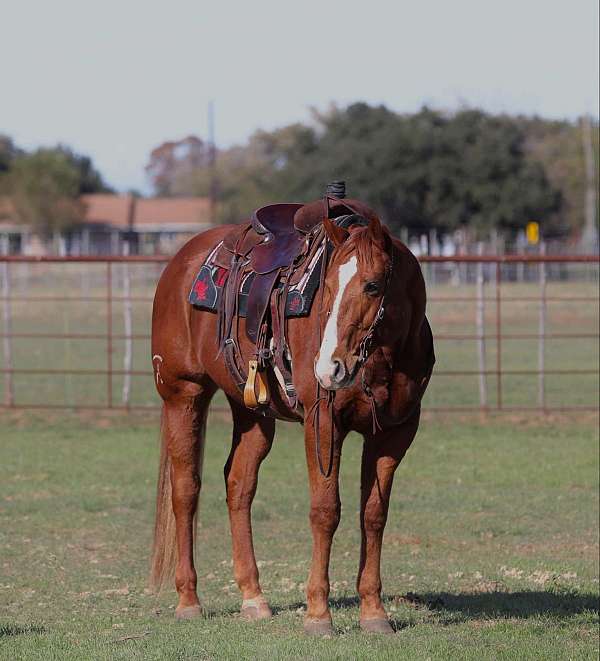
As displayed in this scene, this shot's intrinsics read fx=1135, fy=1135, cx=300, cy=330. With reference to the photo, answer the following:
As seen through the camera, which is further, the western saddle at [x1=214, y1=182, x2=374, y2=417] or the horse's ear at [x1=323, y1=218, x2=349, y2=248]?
the western saddle at [x1=214, y1=182, x2=374, y2=417]

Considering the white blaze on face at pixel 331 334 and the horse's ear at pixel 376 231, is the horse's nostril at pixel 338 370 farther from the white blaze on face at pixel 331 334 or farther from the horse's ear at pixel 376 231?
the horse's ear at pixel 376 231

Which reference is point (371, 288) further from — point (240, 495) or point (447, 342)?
point (447, 342)

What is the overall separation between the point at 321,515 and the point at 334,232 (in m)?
1.26

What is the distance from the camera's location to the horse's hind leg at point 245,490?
5.69 m

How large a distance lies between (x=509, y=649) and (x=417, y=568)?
2260 millimetres

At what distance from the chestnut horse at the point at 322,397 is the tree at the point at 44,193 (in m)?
61.3

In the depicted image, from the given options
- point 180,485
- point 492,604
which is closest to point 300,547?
point 492,604

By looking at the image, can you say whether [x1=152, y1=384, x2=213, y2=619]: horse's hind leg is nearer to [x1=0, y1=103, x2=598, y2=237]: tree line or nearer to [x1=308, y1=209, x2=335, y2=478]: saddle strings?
[x1=308, y1=209, x2=335, y2=478]: saddle strings

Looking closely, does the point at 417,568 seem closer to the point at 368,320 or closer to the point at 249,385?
the point at 249,385

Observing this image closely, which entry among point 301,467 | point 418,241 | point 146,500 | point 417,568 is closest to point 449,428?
point 301,467

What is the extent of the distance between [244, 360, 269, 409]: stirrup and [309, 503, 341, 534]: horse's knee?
0.59m

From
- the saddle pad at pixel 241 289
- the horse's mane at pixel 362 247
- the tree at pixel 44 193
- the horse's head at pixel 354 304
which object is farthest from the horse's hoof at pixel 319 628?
the tree at pixel 44 193

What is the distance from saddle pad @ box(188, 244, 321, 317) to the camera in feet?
16.7

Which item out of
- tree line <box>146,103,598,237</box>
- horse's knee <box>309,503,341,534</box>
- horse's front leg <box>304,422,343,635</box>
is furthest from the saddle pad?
tree line <box>146,103,598,237</box>
